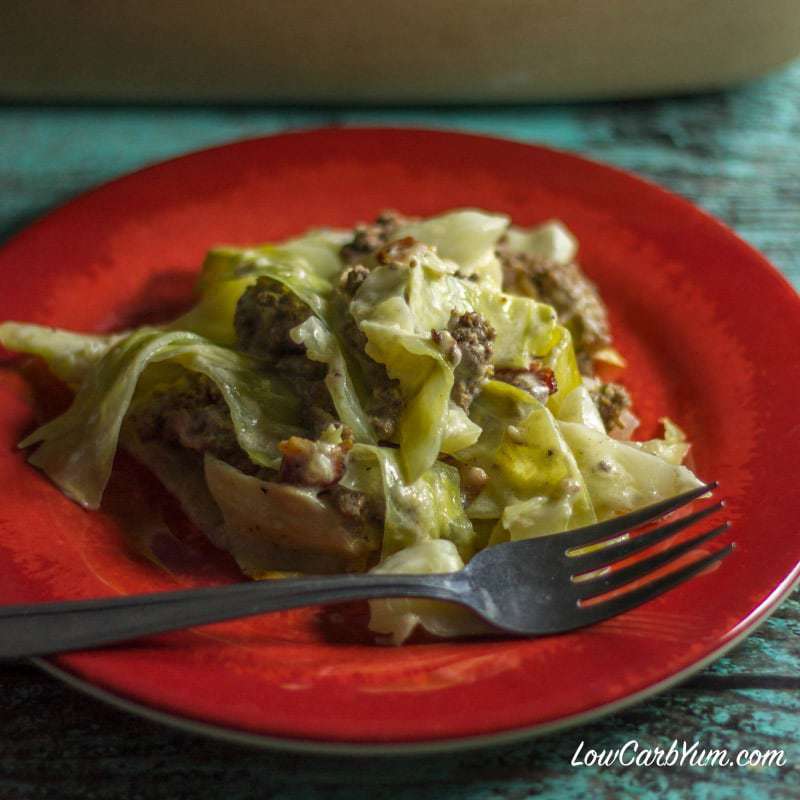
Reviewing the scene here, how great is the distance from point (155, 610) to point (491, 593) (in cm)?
64

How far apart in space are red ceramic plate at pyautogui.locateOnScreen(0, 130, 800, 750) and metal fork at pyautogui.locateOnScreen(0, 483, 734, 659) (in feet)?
0.14

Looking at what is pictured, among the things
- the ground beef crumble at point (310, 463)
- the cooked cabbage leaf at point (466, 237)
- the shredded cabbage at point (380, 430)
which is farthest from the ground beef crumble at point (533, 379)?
the ground beef crumble at point (310, 463)

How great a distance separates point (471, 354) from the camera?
8.00 feet

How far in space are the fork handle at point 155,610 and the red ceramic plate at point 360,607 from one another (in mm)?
54

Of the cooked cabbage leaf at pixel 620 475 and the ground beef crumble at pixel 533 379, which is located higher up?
the ground beef crumble at pixel 533 379

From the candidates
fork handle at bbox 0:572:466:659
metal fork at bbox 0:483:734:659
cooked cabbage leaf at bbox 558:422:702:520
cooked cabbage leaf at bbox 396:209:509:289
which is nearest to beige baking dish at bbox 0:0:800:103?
cooked cabbage leaf at bbox 396:209:509:289

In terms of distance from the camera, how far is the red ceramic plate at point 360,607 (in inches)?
74.7

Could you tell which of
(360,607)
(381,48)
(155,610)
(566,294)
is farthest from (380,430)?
(381,48)

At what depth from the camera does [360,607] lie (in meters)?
2.30

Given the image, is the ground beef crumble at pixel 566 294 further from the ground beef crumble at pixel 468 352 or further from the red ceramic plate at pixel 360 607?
the ground beef crumble at pixel 468 352

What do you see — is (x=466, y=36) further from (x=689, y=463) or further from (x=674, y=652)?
(x=674, y=652)

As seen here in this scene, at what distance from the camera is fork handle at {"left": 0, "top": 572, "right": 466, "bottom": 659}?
1.92 metres

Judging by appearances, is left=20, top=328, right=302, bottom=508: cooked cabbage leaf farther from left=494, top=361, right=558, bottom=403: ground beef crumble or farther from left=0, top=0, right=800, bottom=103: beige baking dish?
left=0, top=0, right=800, bottom=103: beige baking dish

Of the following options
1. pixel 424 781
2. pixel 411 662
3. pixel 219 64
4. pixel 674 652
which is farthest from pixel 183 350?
pixel 219 64
